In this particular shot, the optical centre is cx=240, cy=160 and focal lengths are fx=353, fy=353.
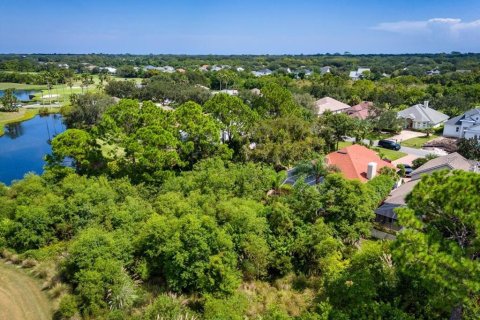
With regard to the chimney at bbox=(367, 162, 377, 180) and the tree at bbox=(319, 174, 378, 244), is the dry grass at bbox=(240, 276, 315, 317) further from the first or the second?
the chimney at bbox=(367, 162, 377, 180)

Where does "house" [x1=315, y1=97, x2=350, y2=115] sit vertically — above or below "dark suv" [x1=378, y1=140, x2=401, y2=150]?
above

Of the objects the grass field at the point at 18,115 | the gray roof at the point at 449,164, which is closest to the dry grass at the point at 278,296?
the gray roof at the point at 449,164

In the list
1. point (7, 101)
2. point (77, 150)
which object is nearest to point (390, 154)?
point (77, 150)

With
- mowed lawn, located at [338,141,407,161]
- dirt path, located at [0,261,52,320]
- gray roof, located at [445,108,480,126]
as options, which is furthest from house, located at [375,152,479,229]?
gray roof, located at [445,108,480,126]

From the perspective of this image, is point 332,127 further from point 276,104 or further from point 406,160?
point 406,160

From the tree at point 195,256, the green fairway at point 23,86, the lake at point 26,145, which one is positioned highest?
the green fairway at point 23,86

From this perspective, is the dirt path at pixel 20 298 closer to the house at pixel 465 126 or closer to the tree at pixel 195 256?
the tree at pixel 195 256

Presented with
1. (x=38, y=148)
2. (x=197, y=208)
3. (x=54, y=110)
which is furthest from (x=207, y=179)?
(x=54, y=110)
